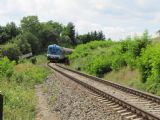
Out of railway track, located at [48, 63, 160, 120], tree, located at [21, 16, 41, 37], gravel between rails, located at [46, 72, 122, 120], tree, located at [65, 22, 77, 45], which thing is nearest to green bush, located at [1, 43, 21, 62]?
railway track, located at [48, 63, 160, 120]

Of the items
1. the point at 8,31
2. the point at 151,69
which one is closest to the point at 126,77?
the point at 151,69

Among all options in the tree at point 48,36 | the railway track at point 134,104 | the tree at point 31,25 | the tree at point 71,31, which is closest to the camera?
the railway track at point 134,104

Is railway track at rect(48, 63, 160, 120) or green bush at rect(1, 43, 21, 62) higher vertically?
railway track at rect(48, 63, 160, 120)

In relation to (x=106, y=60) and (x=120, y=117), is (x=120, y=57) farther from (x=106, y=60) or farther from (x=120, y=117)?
(x=120, y=117)

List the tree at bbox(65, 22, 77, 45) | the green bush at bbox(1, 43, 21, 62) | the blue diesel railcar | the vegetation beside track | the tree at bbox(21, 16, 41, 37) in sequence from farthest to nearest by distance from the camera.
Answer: the tree at bbox(65, 22, 77, 45) → the tree at bbox(21, 16, 41, 37) → the blue diesel railcar → the green bush at bbox(1, 43, 21, 62) → the vegetation beside track

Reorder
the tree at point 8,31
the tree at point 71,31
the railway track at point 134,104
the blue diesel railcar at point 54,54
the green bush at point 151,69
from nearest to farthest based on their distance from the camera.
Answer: the railway track at point 134,104, the green bush at point 151,69, the blue diesel railcar at point 54,54, the tree at point 8,31, the tree at point 71,31

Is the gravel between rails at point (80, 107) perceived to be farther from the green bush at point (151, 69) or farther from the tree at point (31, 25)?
the tree at point (31, 25)

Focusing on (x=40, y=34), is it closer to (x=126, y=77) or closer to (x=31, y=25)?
(x=31, y=25)

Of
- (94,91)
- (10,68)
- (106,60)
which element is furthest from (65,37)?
(94,91)

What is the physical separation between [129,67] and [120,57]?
147 inches

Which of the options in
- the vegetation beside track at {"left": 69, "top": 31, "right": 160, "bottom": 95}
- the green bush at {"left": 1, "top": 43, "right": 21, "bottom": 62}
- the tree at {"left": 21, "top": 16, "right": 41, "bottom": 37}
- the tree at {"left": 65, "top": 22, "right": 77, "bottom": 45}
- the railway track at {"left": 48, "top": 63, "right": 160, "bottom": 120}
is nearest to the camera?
the railway track at {"left": 48, "top": 63, "right": 160, "bottom": 120}

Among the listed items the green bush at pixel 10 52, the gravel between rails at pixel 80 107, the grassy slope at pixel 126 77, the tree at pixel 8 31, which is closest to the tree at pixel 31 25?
the tree at pixel 8 31

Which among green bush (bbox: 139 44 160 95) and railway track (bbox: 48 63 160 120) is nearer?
railway track (bbox: 48 63 160 120)

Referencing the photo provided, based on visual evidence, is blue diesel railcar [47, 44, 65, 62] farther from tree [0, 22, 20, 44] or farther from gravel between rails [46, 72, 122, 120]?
gravel between rails [46, 72, 122, 120]
